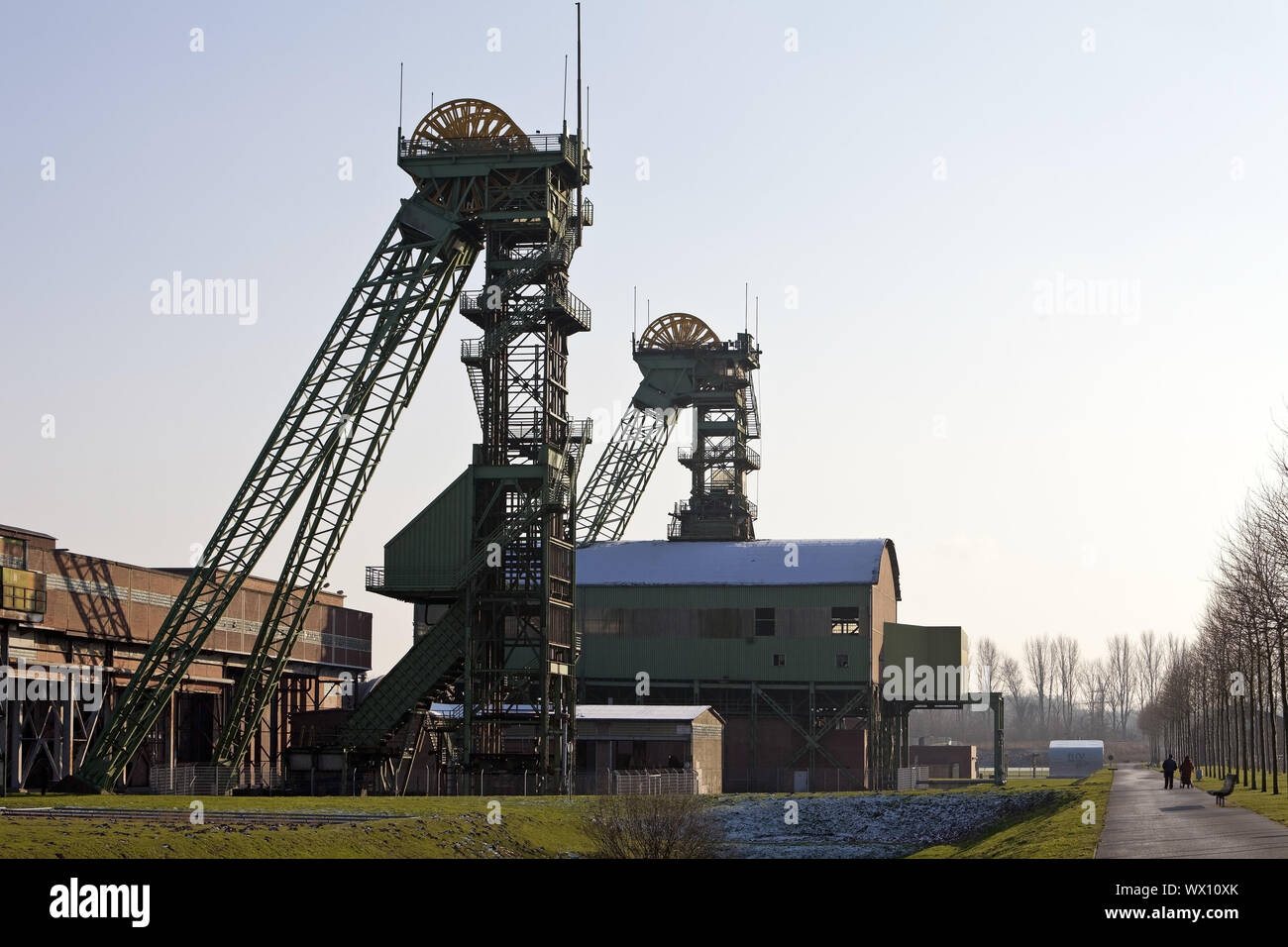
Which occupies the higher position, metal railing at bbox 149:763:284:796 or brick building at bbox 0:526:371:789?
brick building at bbox 0:526:371:789

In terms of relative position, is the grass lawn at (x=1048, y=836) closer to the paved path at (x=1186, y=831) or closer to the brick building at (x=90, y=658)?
the paved path at (x=1186, y=831)

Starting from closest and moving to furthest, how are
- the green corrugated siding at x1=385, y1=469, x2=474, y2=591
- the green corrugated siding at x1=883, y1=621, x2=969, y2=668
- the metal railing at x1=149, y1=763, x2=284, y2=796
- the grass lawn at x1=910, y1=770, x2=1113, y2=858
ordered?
the grass lawn at x1=910, y1=770, x2=1113, y2=858 → the metal railing at x1=149, y1=763, x2=284, y2=796 → the green corrugated siding at x1=385, y1=469, x2=474, y2=591 → the green corrugated siding at x1=883, y1=621, x2=969, y2=668

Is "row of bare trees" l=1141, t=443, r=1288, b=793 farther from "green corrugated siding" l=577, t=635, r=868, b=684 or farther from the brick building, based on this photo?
the brick building

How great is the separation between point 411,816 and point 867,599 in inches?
1484

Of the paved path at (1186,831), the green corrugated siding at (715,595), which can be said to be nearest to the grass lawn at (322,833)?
the paved path at (1186,831)

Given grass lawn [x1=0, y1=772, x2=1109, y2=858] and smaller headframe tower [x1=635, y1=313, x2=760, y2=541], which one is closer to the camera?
grass lawn [x1=0, y1=772, x2=1109, y2=858]

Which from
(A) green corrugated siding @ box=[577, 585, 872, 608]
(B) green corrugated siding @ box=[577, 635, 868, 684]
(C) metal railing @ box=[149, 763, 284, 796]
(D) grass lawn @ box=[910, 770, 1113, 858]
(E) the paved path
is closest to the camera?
(E) the paved path

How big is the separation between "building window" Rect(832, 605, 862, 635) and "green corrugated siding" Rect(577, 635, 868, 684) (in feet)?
1.06

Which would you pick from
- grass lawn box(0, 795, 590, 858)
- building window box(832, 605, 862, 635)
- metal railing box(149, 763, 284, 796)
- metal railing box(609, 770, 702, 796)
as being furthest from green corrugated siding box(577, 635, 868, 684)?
grass lawn box(0, 795, 590, 858)

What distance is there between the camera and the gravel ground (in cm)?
4950

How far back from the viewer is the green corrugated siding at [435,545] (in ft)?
195

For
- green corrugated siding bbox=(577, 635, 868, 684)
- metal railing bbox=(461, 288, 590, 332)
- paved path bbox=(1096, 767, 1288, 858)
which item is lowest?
paved path bbox=(1096, 767, 1288, 858)
